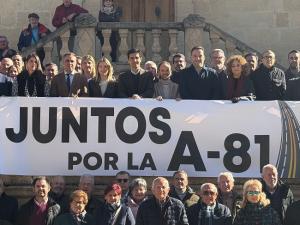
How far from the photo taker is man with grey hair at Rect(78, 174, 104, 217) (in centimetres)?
1073

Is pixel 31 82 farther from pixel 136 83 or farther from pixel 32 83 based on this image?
pixel 136 83

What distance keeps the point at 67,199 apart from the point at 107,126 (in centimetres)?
109

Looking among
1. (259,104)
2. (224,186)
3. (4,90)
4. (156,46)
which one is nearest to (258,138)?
(259,104)

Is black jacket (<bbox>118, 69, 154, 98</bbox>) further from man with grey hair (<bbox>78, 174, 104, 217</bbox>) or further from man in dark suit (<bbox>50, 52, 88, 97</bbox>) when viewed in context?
man with grey hair (<bbox>78, 174, 104, 217</bbox>)

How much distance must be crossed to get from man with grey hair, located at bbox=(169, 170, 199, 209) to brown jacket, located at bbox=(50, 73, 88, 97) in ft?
5.35

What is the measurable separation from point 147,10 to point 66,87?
6124 mm

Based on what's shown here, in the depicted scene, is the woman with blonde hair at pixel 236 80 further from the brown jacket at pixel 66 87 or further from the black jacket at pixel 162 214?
the black jacket at pixel 162 214

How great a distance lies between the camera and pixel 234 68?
11617mm

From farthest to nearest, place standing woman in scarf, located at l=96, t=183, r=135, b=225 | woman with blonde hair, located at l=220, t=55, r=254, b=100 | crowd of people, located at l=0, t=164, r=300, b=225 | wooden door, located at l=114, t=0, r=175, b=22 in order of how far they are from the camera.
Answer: wooden door, located at l=114, t=0, r=175, b=22 < woman with blonde hair, located at l=220, t=55, r=254, b=100 < standing woman in scarf, located at l=96, t=183, r=135, b=225 < crowd of people, located at l=0, t=164, r=300, b=225

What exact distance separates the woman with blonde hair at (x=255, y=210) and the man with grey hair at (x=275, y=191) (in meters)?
0.30

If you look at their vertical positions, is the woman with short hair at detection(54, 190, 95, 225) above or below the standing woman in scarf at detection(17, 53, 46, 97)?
below

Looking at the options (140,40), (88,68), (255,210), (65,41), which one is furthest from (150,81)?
(65,41)

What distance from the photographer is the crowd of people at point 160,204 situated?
33.6 ft

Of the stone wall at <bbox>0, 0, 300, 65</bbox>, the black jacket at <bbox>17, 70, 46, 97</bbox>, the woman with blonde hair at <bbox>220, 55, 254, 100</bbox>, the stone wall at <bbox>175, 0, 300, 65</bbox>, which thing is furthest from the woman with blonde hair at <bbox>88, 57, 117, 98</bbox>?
the stone wall at <bbox>175, 0, 300, 65</bbox>
